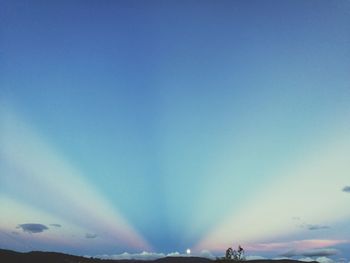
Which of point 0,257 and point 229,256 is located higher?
point 0,257

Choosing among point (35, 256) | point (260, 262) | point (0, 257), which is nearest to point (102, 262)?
point (35, 256)

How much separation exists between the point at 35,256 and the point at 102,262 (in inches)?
1197

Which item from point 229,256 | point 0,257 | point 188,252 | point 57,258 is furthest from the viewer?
point 57,258

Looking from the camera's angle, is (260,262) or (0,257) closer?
(0,257)

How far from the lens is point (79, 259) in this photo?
196625 millimetres

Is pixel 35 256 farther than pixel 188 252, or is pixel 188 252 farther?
pixel 35 256

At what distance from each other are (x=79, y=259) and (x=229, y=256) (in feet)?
434

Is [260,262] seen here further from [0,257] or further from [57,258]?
[0,257]

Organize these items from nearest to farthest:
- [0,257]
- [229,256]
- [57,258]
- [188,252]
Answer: [188,252]
[229,256]
[0,257]
[57,258]

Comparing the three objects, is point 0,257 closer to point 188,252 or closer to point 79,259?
point 79,259

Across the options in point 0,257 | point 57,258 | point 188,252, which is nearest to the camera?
point 188,252

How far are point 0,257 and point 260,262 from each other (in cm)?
11237

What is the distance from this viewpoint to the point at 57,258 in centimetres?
19562

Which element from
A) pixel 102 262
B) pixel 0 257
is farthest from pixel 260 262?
pixel 0 257
